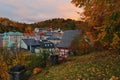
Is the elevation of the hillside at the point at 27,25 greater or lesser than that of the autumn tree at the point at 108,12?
greater

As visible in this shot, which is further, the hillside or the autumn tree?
the hillside

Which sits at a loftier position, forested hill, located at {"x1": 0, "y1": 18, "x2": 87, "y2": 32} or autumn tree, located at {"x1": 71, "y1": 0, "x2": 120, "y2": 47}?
forested hill, located at {"x1": 0, "y1": 18, "x2": 87, "y2": 32}

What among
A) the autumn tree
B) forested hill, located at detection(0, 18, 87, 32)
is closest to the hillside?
forested hill, located at detection(0, 18, 87, 32)

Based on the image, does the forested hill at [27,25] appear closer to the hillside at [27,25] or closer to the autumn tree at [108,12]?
the hillside at [27,25]

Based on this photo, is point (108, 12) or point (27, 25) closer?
point (108, 12)

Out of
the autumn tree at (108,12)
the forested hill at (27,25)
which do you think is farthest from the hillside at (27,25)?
the autumn tree at (108,12)

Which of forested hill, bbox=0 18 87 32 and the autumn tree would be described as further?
forested hill, bbox=0 18 87 32

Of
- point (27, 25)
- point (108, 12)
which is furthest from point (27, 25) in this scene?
point (108, 12)

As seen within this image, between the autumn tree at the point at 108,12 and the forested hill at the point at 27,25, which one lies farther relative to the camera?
the forested hill at the point at 27,25

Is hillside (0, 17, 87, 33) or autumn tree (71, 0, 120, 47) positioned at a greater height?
hillside (0, 17, 87, 33)

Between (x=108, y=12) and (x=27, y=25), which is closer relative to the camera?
(x=108, y=12)

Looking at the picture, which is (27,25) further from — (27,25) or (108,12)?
(108,12)

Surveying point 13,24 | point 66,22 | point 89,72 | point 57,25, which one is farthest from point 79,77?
point 57,25

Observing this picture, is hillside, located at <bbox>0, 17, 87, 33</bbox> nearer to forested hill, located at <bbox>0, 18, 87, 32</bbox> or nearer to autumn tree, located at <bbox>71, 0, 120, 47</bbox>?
forested hill, located at <bbox>0, 18, 87, 32</bbox>
